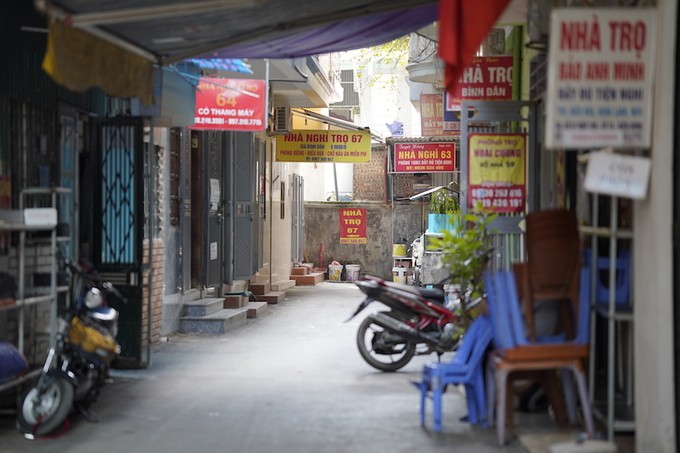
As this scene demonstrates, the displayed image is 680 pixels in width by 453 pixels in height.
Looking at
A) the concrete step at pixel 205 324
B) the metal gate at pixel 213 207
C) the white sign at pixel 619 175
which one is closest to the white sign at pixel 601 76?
the white sign at pixel 619 175

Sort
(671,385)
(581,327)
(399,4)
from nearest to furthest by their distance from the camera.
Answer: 1. (671,385)
2. (581,327)
3. (399,4)

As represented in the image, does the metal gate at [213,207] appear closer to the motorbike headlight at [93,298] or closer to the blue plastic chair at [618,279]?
the motorbike headlight at [93,298]

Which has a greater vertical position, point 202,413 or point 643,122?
point 643,122

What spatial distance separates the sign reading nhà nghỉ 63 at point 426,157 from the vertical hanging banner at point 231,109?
9.64m

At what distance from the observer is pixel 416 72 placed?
59.5ft

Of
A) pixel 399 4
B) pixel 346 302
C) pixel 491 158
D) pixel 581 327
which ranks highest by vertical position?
pixel 399 4

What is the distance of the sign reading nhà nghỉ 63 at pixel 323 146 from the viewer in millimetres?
19109

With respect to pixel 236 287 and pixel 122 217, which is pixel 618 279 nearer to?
pixel 122 217

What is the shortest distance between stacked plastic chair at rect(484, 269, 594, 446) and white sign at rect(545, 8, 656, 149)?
1.16 meters

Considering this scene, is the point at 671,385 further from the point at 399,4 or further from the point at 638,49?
the point at 399,4

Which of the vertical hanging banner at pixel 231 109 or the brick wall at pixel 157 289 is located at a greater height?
the vertical hanging banner at pixel 231 109

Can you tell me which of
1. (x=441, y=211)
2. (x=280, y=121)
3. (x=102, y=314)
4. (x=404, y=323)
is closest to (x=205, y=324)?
(x=404, y=323)

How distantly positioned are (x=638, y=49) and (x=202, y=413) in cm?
453

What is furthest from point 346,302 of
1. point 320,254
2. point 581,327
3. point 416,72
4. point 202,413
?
point 581,327
